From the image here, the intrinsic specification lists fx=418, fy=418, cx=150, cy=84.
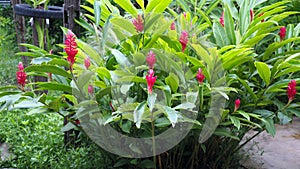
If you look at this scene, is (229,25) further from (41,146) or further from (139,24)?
(41,146)

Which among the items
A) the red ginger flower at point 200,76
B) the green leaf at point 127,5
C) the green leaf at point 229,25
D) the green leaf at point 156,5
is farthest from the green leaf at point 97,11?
the green leaf at point 229,25

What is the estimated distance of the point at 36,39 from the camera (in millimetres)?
3580

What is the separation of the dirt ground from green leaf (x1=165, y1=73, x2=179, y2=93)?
907 millimetres

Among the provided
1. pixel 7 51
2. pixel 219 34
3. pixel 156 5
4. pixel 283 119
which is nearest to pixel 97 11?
pixel 156 5

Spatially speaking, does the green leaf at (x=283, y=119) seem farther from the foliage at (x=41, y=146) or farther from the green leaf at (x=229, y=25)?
the foliage at (x=41, y=146)

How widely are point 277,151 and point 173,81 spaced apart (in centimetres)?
134

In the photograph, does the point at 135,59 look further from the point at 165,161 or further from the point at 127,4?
the point at 165,161

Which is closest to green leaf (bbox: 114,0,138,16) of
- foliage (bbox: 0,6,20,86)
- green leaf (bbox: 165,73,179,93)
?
green leaf (bbox: 165,73,179,93)

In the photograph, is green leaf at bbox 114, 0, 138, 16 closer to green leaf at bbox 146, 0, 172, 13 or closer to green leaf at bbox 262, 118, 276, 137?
green leaf at bbox 146, 0, 172, 13

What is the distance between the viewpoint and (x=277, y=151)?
8.98ft

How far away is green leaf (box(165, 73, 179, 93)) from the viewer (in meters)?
1.71

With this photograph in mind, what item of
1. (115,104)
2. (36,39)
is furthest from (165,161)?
(36,39)

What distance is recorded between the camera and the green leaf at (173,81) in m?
1.71

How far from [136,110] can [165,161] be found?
2.00 ft
